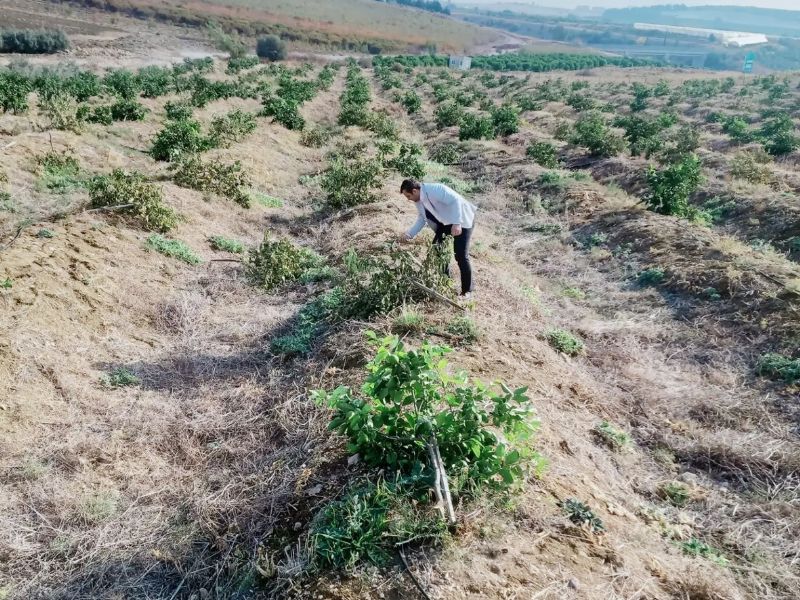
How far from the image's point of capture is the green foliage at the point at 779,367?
5.56 metres

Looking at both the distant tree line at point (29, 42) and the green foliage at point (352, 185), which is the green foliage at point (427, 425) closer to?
the green foliage at point (352, 185)

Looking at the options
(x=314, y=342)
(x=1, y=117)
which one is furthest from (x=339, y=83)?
(x=314, y=342)

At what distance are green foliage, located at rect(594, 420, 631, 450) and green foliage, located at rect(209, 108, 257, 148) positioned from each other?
10135mm

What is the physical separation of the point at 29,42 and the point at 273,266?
46.3 meters

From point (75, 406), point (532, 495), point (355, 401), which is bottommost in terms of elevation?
point (75, 406)

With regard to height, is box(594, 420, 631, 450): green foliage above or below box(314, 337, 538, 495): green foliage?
below

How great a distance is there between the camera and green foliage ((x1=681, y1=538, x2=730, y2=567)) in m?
3.57

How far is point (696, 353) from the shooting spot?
20.8ft

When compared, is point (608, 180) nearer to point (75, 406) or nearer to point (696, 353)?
point (696, 353)

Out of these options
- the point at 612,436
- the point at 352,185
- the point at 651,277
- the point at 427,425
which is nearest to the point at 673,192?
the point at 651,277

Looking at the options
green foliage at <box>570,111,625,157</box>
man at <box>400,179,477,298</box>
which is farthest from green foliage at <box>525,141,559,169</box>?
man at <box>400,179,477,298</box>

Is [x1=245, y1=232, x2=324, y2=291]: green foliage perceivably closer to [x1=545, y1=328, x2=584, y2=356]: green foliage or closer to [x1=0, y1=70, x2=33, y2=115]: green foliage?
[x1=545, y1=328, x2=584, y2=356]: green foliage

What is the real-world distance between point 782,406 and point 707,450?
119cm

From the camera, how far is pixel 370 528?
289 centimetres
